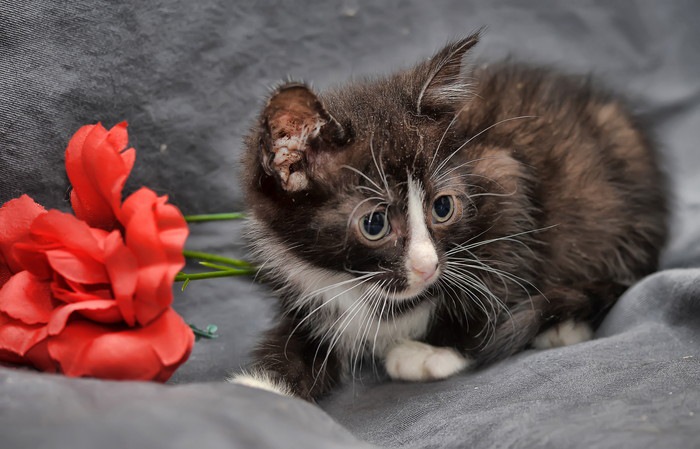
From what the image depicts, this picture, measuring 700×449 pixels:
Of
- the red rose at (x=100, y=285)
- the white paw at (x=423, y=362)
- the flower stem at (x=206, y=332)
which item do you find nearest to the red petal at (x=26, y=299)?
the red rose at (x=100, y=285)

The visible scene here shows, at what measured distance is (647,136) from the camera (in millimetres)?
2211

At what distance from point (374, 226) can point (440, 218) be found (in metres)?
0.17

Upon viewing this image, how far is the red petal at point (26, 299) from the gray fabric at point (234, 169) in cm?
14

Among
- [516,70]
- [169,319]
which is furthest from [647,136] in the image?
[169,319]

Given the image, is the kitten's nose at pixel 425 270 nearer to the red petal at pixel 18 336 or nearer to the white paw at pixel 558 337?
the white paw at pixel 558 337

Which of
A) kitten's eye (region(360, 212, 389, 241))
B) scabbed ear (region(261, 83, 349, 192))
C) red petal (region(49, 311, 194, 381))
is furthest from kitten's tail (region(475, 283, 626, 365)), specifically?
red petal (region(49, 311, 194, 381))

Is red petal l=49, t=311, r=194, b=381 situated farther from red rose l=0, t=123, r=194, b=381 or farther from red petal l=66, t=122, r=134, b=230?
red petal l=66, t=122, r=134, b=230

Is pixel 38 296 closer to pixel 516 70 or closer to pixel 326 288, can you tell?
pixel 326 288

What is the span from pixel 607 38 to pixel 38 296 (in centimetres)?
210

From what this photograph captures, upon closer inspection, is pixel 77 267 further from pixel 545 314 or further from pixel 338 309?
pixel 545 314

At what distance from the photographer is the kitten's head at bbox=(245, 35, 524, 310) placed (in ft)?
4.82

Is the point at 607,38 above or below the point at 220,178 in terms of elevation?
above

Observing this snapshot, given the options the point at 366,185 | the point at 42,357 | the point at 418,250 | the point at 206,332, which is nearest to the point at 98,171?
the point at 42,357

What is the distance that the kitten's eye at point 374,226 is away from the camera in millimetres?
1479
